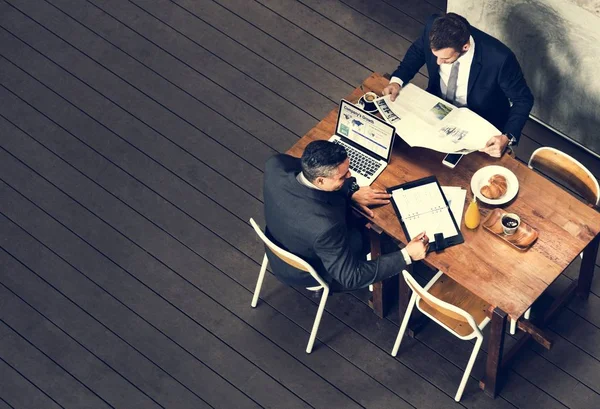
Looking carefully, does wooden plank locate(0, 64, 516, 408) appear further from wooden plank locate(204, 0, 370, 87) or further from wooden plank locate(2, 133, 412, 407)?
wooden plank locate(204, 0, 370, 87)

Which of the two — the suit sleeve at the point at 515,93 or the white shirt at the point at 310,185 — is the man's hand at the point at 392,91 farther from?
the white shirt at the point at 310,185

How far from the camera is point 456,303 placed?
5.29 meters

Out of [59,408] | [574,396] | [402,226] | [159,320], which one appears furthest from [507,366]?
[59,408]

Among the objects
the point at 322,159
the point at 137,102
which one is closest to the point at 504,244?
the point at 322,159

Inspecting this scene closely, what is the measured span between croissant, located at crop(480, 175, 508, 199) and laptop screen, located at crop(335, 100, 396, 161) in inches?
21.8

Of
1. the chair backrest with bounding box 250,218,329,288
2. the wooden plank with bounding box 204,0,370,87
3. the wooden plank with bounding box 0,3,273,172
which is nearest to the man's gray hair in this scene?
the chair backrest with bounding box 250,218,329,288

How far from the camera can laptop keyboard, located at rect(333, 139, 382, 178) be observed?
5.38 m

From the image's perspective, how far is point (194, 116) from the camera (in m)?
6.77

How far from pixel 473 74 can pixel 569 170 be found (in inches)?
29.7

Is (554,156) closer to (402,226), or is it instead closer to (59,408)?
(402,226)

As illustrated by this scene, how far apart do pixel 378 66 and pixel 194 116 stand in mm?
1314

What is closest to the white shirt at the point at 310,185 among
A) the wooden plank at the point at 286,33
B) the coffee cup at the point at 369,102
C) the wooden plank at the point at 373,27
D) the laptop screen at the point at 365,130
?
the laptop screen at the point at 365,130

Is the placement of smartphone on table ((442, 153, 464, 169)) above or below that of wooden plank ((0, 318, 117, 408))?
above

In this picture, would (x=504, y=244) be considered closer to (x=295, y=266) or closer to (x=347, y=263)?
(x=347, y=263)
